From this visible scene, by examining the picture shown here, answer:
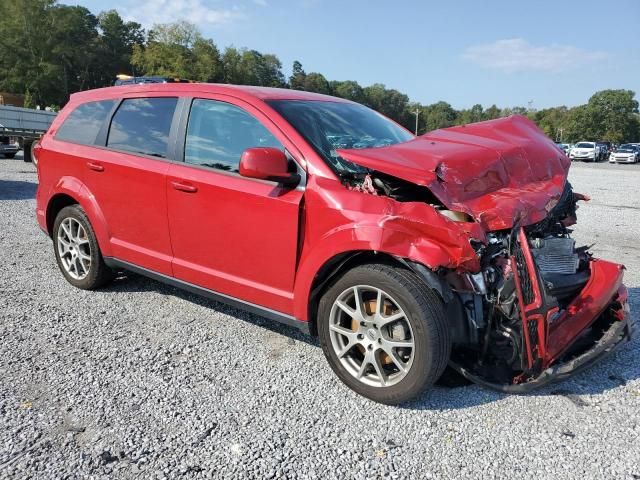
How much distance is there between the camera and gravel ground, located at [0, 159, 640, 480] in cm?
239

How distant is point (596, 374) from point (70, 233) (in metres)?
4.33

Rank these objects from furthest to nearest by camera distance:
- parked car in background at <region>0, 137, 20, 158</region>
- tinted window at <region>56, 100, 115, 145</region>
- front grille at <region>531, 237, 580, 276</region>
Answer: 1. parked car in background at <region>0, 137, 20, 158</region>
2. tinted window at <region>56, 100, 115, 145</region>
3. front grille at <region>531, 237, 580, 276</region>

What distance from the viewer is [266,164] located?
2.98 m

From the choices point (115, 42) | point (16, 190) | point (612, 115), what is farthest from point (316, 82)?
point (16, 190)

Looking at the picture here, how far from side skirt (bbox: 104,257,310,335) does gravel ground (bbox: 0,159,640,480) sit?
303 mm

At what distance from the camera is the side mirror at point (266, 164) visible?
9.72 ft

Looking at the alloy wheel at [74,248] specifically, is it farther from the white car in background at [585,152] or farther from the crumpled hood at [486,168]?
the white car in background at [585,152]

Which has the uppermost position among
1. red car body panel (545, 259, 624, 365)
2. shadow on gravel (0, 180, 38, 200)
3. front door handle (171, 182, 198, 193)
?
front door handle (171, 182, 198, 193)

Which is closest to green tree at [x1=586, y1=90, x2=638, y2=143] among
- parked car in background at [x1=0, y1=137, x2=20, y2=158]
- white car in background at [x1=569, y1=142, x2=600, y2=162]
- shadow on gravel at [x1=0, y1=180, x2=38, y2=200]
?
white car in background at [x1=569, y1=142, x2=600, y2=162]

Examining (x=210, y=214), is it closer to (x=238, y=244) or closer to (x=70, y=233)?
(x=238, y=244)

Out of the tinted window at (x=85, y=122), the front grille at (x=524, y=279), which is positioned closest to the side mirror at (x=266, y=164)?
the front grille at (x=524, y=279)

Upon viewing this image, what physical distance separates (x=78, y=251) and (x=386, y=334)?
3110 mm

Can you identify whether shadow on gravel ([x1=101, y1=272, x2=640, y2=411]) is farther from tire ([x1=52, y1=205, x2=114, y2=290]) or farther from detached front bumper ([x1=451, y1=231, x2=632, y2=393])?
tire ([x1=52, y1=205, x2=114, y2=290])

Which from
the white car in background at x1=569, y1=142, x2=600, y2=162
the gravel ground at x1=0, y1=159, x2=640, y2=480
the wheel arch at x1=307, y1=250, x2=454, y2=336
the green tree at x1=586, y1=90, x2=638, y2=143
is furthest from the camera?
the green tree at x1=586, y1=90, x2=638, y2=143
